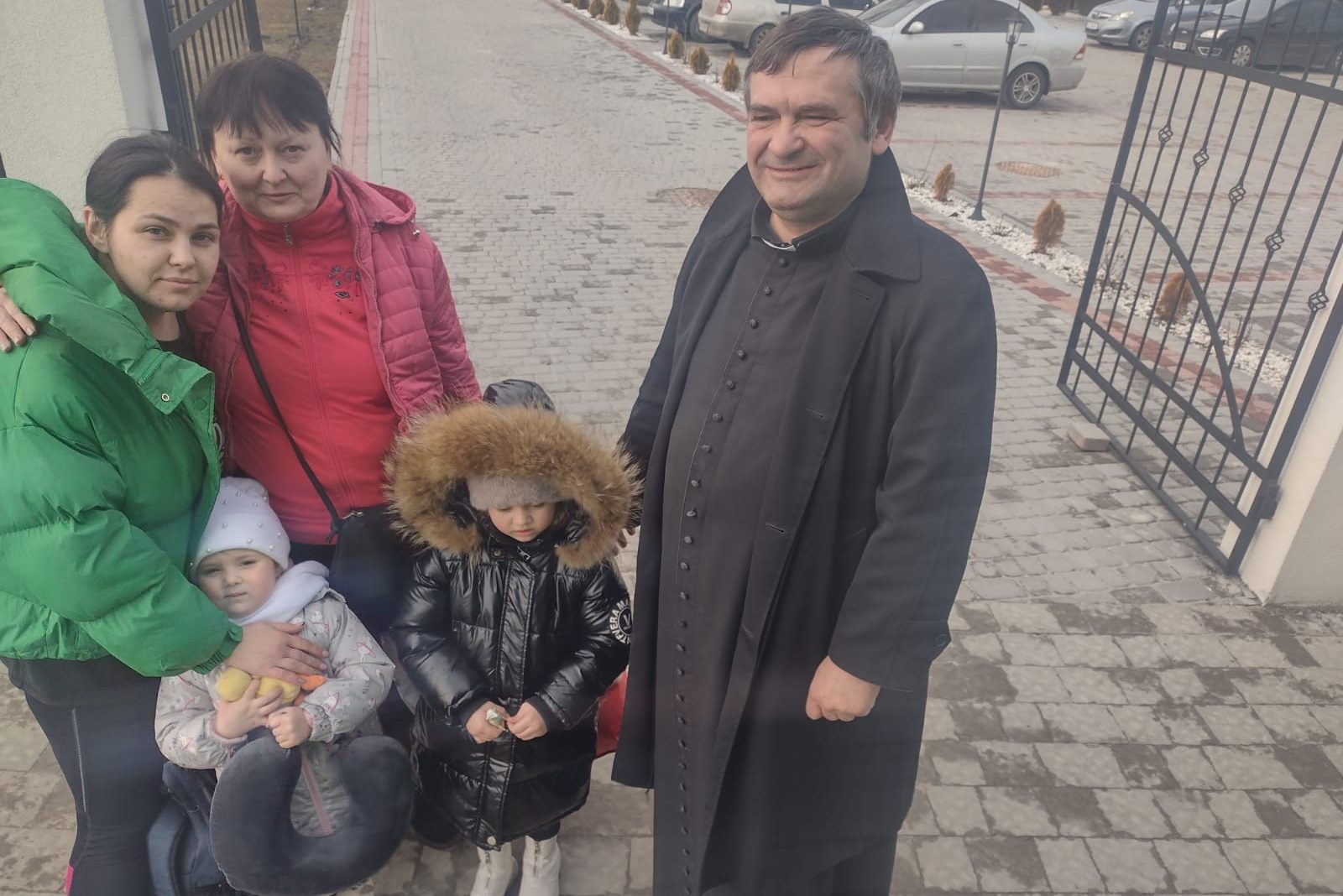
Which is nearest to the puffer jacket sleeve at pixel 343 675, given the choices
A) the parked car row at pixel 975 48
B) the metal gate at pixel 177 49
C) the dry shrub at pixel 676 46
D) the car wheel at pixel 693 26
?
the metal gate at pixel 177 49

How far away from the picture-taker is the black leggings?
6.64 ft

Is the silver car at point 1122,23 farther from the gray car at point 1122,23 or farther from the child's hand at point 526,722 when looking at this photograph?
the child's hand at point 526,722

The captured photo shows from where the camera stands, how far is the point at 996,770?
3.12m

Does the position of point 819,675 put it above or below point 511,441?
below

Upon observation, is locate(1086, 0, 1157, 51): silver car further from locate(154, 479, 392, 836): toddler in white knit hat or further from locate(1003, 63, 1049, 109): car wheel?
locate(154, 479, 392, 836): toddler in white knit hat

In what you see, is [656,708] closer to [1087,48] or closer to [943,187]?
[943,187]

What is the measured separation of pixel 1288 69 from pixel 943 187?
492 inches

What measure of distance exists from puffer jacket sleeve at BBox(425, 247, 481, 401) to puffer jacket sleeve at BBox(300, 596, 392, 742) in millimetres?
668

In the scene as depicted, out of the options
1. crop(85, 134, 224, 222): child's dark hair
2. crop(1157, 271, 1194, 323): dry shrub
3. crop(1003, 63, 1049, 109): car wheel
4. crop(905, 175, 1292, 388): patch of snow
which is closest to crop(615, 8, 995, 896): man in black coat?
crop(85, 134, 224, 222): child's dark hair

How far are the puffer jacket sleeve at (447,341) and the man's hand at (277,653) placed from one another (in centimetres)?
76

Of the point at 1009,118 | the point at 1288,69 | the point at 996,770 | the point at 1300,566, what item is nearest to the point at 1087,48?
the point at 1288,69

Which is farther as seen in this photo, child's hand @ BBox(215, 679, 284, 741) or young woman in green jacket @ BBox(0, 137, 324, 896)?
child's hand @ BBox(215, 679, 284, 741)

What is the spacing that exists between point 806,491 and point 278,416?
1346mm

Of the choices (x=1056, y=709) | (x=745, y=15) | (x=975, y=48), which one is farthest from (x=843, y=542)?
(x=745, y=15)
